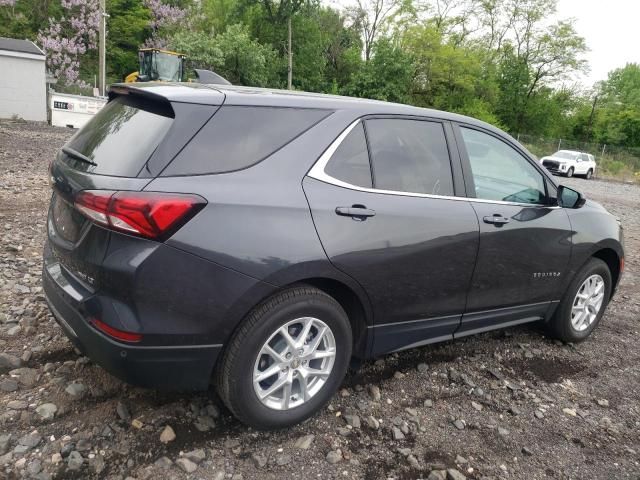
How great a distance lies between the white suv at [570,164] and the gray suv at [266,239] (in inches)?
1075

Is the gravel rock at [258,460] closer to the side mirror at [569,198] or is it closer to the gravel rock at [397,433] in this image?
the gravel rock at [397,433]

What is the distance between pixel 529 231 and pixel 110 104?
9.26 ft

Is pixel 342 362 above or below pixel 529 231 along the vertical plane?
below

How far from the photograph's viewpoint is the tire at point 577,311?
13.5 ft

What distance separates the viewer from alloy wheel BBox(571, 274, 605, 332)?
4.25 meters

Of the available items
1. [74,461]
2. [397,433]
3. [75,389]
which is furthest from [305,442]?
[75,389]

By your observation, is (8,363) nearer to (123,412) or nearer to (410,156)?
(123,412)

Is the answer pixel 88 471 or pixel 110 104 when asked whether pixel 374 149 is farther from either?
pixel 88 471

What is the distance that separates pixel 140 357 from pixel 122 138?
1.06 m

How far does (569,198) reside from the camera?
395 cm

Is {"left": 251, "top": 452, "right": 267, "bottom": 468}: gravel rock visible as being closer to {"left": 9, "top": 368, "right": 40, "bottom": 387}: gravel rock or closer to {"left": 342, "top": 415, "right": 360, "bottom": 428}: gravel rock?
{"left": 342, "top": 415, "right": 360, "bottom": 428}: gravel rock

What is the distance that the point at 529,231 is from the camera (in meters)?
3.61

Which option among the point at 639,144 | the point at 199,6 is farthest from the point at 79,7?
the point at 639,144

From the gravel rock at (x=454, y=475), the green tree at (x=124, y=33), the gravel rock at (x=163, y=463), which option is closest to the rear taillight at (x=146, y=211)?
the gravel rock at (x=163, y=463)
